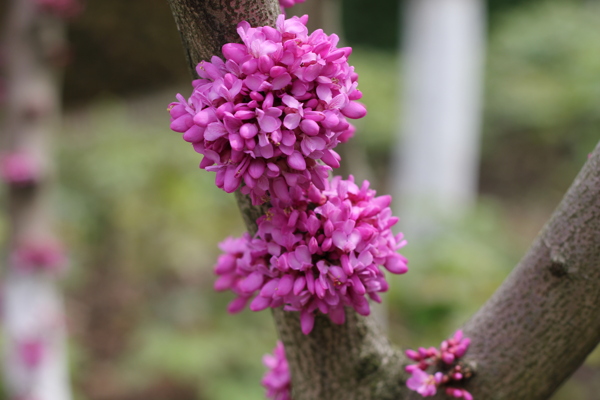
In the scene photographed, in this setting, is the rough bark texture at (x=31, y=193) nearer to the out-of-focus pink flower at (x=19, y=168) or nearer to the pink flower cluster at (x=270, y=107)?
the out-of-focus pink flower at (x=19, y=168)

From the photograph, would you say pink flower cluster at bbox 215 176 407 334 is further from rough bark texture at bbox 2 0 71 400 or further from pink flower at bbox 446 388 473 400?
rough bark texture at bbox 2 0 71 400

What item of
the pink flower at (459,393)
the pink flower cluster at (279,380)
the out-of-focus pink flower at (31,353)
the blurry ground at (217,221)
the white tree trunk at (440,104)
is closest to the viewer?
the pink flower at (459,393)

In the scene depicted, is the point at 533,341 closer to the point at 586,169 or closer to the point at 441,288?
the point at 586,169

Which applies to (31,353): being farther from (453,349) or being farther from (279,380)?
(453,349)

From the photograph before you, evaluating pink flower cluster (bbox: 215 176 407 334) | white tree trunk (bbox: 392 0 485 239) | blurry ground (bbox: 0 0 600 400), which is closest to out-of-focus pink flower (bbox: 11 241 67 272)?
blurry ground (bbox: 0 0 600 400)

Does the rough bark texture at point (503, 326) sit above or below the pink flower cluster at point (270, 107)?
below

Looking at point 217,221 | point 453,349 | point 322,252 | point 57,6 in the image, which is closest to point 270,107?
point 322,252

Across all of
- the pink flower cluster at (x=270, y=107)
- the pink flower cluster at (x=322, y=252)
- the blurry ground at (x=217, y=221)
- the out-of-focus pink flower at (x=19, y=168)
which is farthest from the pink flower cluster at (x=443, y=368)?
the out-of-focus pink flower at (x=19, y=168)
